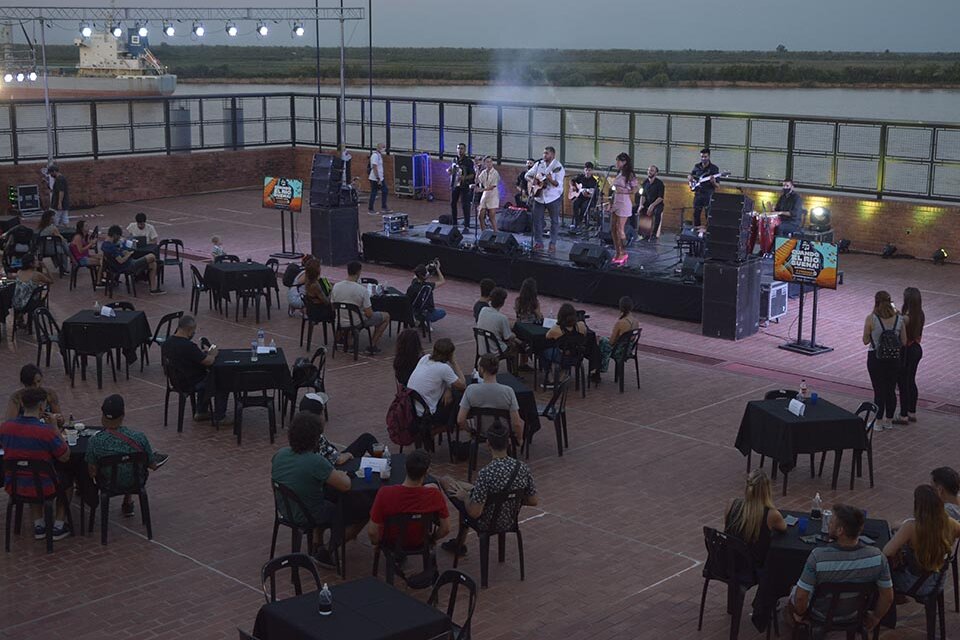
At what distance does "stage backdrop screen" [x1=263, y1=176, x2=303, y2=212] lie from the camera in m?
22.0

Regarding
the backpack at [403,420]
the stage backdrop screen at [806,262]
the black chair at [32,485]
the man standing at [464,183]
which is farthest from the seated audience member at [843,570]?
the man standing at [464,183]

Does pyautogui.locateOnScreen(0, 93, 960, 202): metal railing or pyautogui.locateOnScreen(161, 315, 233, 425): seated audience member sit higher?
pyautogui.locateOnScreen(0, 93, 960, 202): metal railing

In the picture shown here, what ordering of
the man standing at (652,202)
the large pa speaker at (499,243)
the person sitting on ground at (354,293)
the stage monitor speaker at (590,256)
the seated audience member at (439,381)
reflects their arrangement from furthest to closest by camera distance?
the man standing at (652,202) → the large pa speaker at (499,243) → the stage monitor speaker at (590,256) → the person sitting on ground at (354,293) → the seated audience member at (439,381)

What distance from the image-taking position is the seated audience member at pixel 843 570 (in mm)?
7707

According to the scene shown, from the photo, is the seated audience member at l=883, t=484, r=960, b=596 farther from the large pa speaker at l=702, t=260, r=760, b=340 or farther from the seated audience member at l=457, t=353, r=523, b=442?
the large pa speaker at l=702, t=260, r=760, b=340

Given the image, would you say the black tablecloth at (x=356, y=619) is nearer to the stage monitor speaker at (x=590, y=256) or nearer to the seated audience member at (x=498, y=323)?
the seated audience member at (x=498, y=323)

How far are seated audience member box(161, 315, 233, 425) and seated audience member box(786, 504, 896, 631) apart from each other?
282 inches

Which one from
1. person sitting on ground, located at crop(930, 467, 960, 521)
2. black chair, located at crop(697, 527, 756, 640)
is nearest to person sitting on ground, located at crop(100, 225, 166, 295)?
black chair, located at crop(697, 527, 756, 640)

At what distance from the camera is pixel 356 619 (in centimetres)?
692

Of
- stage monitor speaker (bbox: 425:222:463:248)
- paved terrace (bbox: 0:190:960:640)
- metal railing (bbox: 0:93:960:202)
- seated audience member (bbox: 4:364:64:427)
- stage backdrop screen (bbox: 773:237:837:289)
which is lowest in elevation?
paved terrace (bbox: 0:190:960:640)

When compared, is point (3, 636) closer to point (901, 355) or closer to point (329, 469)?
point (329, 469)

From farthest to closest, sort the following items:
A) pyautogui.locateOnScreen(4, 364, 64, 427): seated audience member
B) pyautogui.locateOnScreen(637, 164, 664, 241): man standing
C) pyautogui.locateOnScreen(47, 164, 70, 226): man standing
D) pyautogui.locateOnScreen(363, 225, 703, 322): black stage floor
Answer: pyautogui.locateOnScreen(47, 164, 70, 226): man standing < pyautogui.locateOnScreen(637, 164, 664, 241): man standing < pyautogui.locateOnScreen(363, 225, 703, 322): black stage floor < pyautogui.locateOnScreen(4, 364, 64, 427): seated audience member

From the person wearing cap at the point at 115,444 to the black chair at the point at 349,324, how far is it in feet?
20.1

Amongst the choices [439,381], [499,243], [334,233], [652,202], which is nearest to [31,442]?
[439,381]
